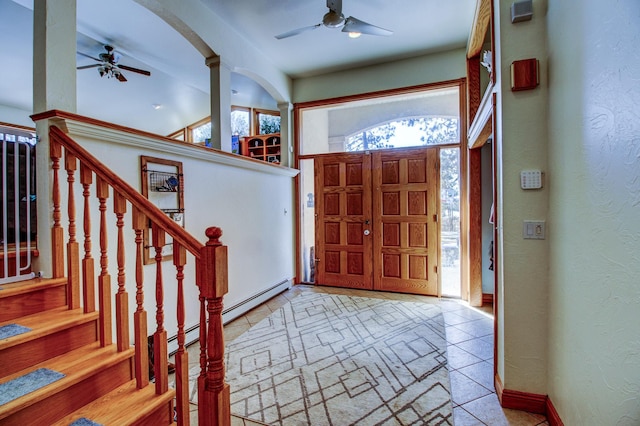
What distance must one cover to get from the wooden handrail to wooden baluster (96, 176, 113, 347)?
77mm

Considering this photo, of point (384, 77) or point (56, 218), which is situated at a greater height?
point (384, 77)

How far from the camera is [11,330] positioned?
4.79ft

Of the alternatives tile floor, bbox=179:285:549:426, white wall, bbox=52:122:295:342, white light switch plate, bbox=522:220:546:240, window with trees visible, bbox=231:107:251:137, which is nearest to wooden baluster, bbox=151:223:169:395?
tile floor, bbox=179:285:549:426

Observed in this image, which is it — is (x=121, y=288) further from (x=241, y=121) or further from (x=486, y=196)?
(x=241, y=121)

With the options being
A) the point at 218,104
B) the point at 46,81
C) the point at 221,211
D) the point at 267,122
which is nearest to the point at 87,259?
the point at 46,81

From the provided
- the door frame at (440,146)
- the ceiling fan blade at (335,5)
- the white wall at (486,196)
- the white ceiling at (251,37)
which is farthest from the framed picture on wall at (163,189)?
the white wall at (486,196)

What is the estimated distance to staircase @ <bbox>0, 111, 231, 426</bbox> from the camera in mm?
1320

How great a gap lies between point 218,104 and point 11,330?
8.24 feet

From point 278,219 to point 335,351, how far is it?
88.0 inches

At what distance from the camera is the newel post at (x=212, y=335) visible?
1319 mm

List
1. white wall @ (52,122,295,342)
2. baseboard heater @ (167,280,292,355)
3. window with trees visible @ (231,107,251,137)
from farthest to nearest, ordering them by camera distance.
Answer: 1. window with trees visible @ (231,107,251,137)
2. baseboard heater @ (167,280,292,355)
3. white wall @ (52,122,295,342)

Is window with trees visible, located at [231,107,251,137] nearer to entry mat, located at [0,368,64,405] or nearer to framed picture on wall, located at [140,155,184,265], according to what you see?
framed picture on wall, located at [140,155,184,265]

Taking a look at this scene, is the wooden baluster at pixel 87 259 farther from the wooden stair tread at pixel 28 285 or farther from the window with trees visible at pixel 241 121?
the window with trees visible at pixel 241 121

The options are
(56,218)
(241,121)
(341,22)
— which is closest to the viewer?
(56,218)
